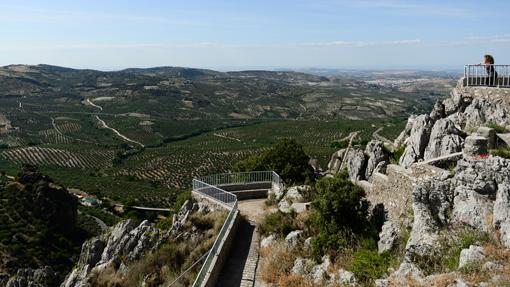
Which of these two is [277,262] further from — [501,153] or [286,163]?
[286,163]

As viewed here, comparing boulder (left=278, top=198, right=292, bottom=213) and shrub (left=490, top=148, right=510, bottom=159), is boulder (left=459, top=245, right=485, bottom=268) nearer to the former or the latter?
shrub (left=490, top=148, right=510, bottom=159)

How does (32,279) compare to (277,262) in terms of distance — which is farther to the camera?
(32,279)

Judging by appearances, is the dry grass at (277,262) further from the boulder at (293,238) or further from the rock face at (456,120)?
the rock face at (456,120)

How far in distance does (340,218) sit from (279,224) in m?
3.57

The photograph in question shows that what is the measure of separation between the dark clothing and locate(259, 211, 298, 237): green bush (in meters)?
11.4

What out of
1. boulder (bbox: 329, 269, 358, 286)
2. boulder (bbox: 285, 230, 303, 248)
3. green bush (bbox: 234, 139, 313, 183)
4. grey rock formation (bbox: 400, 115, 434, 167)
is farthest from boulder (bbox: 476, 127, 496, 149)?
green bush (bbox: 234, 139, 313, 183)

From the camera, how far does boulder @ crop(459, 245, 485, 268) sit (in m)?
9.41

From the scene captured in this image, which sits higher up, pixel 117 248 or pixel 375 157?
pixel 375 157

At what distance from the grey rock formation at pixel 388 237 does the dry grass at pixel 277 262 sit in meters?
3.00

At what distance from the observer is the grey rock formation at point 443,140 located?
57.0 ft

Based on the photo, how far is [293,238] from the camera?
1584 cm

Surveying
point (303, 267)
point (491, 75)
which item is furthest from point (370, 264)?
point (491, 75)

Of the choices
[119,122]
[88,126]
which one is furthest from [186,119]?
[88,126]

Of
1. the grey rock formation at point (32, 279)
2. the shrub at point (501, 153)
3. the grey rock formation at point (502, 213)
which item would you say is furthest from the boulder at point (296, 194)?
the grey rock formation at point (32, 279)
